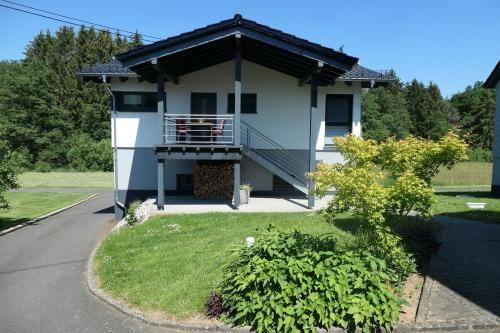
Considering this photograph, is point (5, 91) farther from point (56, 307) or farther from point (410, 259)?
point (410, 259)

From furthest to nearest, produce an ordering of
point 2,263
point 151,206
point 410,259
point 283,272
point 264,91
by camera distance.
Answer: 1. point 264,91
2. point 151,206
3. point 2,263
4. point 410,259
5. point 283,272

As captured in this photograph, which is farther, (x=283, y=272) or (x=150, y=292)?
(x=150, y=292)

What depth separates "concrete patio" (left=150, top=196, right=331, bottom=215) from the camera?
1429 centimetres

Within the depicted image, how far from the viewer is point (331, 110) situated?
723 inches

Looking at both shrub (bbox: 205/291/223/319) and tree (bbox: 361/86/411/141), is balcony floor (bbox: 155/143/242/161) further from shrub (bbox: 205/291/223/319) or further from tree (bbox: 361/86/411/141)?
tree (bbox: 361/86/411/141)

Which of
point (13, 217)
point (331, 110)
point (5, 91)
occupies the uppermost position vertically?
point (5, 91)

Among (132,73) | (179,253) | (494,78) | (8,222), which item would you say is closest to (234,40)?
(132,73)

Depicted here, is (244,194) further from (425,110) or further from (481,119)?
(481,119)

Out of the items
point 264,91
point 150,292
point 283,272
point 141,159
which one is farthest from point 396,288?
point 141,159

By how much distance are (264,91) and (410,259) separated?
11.3 m

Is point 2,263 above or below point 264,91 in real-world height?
below

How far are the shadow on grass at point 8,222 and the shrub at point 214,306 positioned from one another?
40.0 feet

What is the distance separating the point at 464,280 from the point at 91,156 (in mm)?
47014

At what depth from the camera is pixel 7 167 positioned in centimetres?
1470
